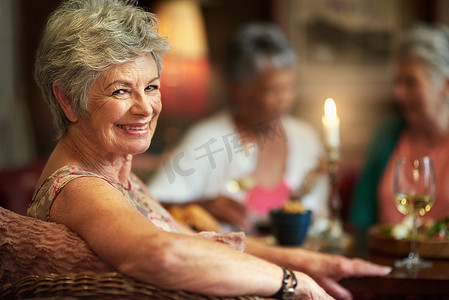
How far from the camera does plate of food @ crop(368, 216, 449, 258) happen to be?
1.63m

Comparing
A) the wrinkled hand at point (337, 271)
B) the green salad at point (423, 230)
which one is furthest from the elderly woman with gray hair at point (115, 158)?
the green salad at point (423, 230)

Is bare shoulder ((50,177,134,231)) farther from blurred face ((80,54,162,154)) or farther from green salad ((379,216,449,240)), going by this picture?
green salad ((379,216,449,240))

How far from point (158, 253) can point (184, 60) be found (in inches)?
144

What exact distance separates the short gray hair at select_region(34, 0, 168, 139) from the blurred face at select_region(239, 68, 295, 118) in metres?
1.58

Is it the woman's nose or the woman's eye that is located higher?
the woman's eye

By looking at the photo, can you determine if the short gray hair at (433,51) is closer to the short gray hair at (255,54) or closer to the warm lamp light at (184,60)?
the short gray hair at (255,54)

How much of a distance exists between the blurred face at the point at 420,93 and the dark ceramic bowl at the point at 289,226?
45.3 inches

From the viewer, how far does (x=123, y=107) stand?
1234mm

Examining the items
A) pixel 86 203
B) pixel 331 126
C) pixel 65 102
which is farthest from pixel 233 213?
pixel 86 203

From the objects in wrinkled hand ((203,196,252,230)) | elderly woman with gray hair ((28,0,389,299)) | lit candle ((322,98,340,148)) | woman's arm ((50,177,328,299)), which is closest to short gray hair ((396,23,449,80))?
lit candle ((322,98,340,148))

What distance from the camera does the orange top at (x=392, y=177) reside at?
2.45 metres

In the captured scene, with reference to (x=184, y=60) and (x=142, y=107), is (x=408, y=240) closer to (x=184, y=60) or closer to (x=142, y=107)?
(x=142, y=107)

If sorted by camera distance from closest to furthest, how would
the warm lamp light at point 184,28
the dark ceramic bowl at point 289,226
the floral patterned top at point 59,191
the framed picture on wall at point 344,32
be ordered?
the floral patterned top at point 59,191, the dark ceramic bowl at point 289,226, the warm lamp light at point 184,28, the framed picture on wall at point 344,32

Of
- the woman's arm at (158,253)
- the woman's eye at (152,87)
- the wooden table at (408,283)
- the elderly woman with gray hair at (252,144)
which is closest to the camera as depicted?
the woman's arm at (158,253)
